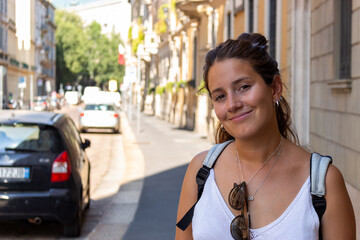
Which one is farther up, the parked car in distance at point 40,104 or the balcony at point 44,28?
the balcony at point 44,28

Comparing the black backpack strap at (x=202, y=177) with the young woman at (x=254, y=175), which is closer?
the young woman at (x=254, y=175)

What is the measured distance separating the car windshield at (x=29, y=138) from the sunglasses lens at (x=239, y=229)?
5.77 metres

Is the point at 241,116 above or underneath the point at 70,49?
underneath

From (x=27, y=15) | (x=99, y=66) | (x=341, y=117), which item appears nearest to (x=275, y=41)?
(x=341, y=117)

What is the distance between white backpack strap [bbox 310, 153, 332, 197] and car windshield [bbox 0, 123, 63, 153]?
19.1 ft

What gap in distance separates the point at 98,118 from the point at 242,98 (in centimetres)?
2713

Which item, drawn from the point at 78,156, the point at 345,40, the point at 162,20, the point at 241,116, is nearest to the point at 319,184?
the point at 241,116

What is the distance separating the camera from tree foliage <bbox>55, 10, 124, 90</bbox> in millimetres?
99188

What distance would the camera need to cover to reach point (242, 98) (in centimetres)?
213

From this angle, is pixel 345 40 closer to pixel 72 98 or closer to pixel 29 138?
pixel 29 138

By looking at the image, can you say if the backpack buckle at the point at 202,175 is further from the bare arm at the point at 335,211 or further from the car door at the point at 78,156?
the car door at the point at 78,156

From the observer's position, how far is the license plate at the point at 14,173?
734 centimetres

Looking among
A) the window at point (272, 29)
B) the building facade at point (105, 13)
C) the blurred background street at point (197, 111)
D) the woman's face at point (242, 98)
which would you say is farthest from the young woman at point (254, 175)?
the building facade at point (105, 13)

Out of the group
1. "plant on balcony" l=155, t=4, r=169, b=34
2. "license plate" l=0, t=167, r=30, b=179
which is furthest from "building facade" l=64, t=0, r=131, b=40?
"license plate" l=0, t=167, r=30, b=179
